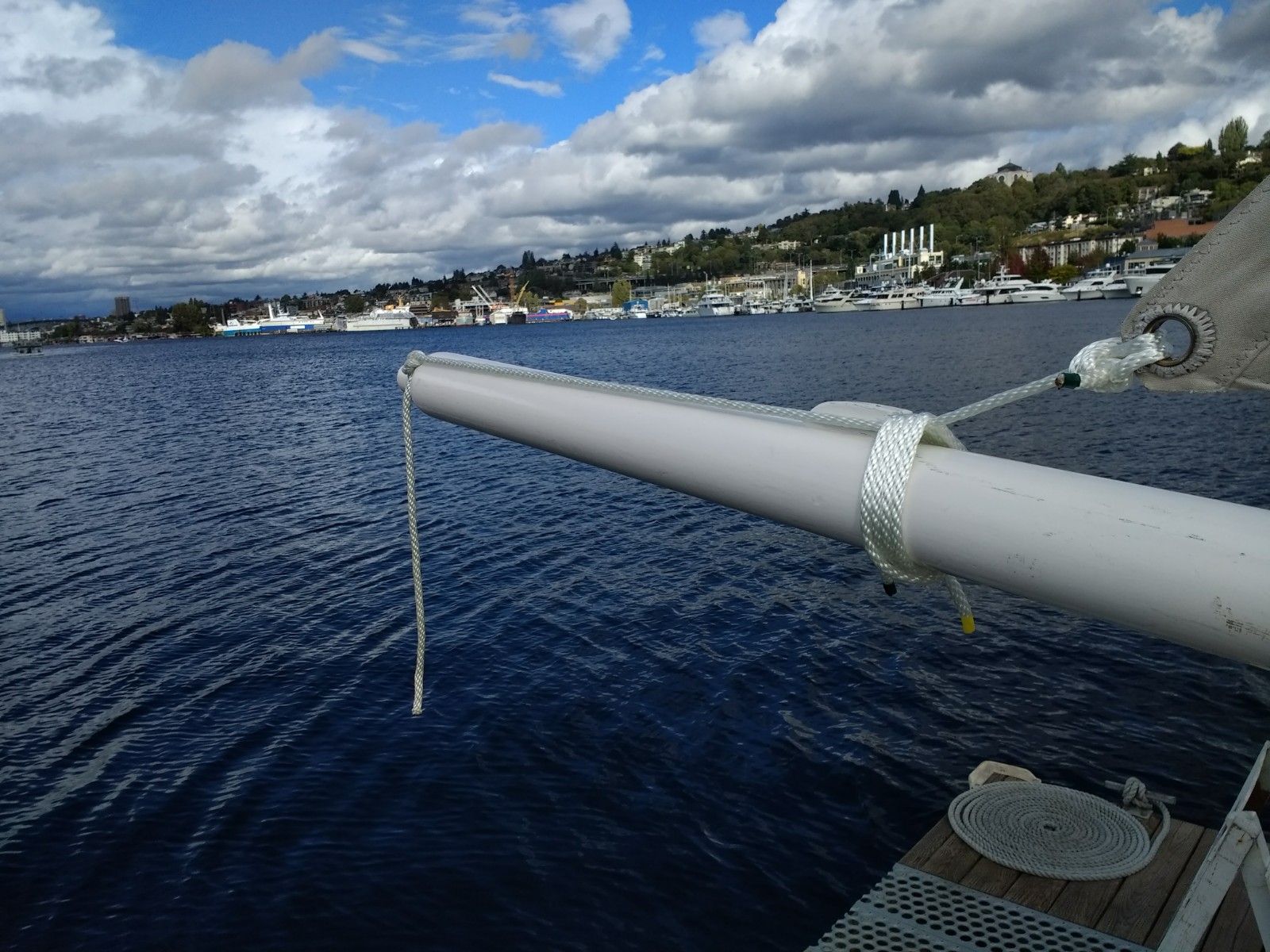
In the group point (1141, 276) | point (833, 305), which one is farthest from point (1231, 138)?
point (833, 305)

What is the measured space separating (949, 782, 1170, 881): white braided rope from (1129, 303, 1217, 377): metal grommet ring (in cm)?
524

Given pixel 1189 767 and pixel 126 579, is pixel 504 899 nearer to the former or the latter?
pixel 1189 767

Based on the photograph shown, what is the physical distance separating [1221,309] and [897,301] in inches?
6954

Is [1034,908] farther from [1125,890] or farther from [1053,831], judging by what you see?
[1053,831]

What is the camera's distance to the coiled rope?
7.00 ft

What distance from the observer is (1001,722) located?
11.0 metres

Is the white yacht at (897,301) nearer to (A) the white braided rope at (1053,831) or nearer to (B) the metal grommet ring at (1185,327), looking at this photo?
(A) the white braided rope at (1053,831)

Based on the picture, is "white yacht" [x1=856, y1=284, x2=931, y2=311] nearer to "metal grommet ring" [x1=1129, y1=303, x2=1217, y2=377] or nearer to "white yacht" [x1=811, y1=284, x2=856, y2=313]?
"white yacht" [x1=811, y1=284, x2=856, y2=313]

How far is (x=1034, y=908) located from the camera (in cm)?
659

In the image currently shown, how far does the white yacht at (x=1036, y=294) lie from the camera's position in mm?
145375

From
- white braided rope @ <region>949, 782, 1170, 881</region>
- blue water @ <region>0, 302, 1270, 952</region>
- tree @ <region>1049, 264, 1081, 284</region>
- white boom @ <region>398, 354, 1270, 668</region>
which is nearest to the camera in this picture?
white boom @ <region>398, 354, 1270, 668</region>

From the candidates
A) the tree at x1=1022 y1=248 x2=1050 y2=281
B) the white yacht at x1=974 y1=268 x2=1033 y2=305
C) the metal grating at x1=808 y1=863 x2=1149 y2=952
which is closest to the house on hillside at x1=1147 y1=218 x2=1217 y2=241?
the tree at x1=1022 y1=248 x2=1050 y2=281

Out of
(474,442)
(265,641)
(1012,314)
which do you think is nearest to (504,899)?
(265,641)

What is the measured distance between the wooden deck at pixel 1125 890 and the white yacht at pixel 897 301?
552 ft
